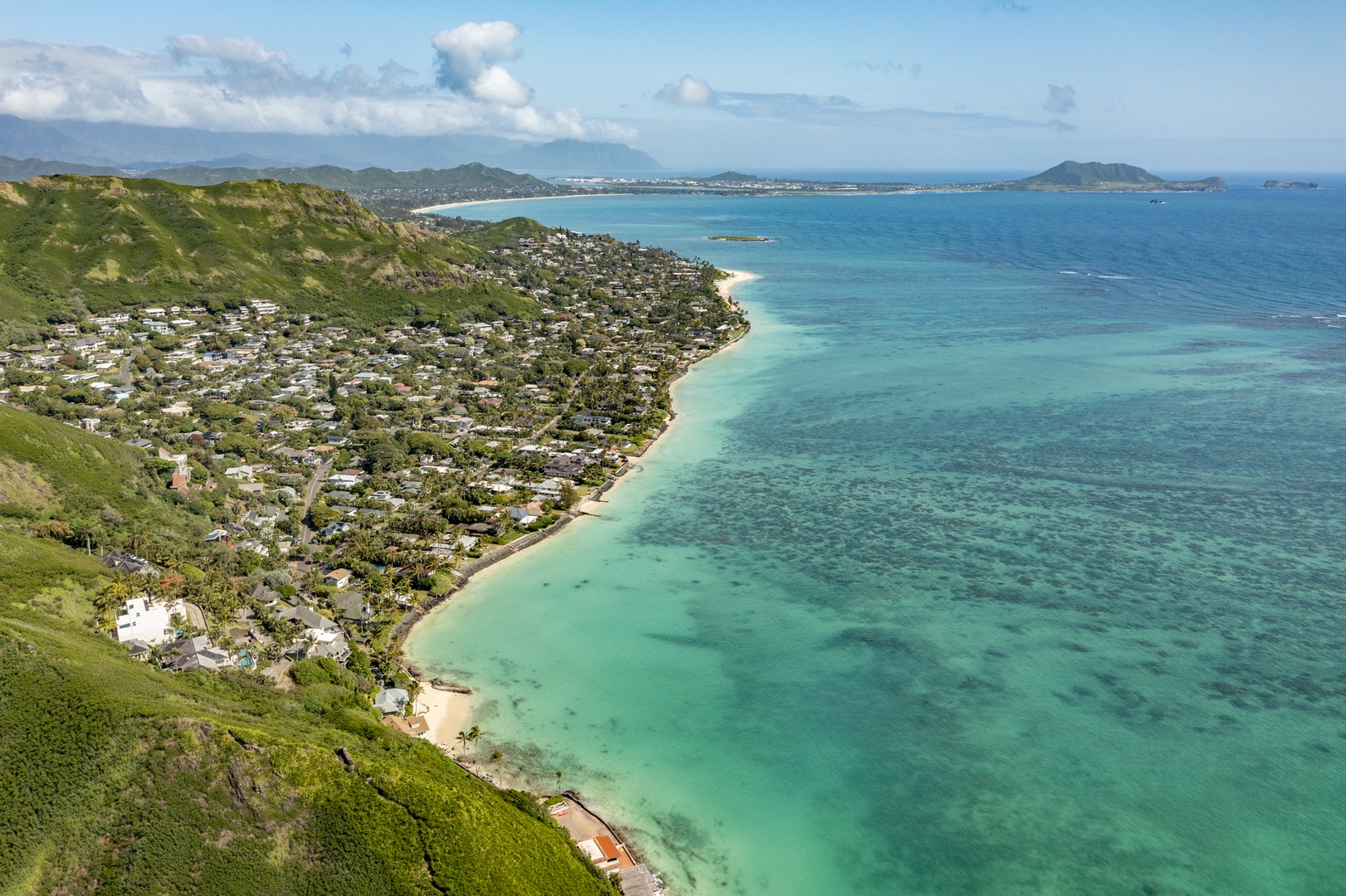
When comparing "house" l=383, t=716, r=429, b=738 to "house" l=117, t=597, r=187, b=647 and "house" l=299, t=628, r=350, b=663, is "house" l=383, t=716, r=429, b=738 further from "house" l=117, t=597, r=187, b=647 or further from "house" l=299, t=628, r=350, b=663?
"house" l=117, t=597, r=187, b=647

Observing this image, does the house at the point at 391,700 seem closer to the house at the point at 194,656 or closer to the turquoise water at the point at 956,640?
the turquoise water at the point at 956,640

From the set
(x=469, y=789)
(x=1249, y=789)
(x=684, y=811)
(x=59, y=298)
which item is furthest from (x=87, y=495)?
(x=59, y=298)

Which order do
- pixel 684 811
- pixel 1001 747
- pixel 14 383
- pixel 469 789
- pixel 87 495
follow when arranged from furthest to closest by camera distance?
1. pixel 14 383
2. pixel 87 495
3. pixel 1001 747
4. pixel 684 811
5. pixel 469 789

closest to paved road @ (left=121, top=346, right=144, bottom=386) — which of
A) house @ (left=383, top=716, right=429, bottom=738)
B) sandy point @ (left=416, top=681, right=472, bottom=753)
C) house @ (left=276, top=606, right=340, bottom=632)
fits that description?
house @ (left=276, top=606, right=340, bottom=632)

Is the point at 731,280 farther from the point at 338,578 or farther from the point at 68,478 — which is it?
the point at 68,478

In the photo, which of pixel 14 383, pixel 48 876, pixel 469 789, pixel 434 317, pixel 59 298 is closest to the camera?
Answer: pixel 48 876

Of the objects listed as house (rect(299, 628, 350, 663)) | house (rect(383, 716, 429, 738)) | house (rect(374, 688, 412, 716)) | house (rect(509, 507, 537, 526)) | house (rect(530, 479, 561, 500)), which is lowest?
house (rect(383, 716, 429, 738))

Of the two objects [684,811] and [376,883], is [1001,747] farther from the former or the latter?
[376,883]
